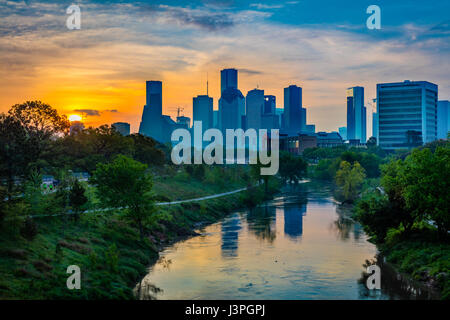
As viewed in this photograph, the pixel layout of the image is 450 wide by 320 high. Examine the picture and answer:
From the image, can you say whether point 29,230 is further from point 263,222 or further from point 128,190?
point 263,222

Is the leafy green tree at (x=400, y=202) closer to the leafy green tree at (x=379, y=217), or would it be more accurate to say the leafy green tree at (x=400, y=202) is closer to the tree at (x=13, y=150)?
the leafy green tree at (x=379, y=217)

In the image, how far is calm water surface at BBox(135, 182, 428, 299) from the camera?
4741 cm

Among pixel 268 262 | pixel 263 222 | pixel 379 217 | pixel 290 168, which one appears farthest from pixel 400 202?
pixel 290 168

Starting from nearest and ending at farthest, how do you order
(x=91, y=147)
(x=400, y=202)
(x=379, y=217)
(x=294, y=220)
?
(x=400, y=202) < (x=379, y=217) < (x=294, y=220) < (x=91, y=147)

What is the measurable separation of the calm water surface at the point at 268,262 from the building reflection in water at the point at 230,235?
140mm

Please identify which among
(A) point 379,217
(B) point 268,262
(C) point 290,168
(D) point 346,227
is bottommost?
(B) point 268,262

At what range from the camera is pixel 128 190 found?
67.8m

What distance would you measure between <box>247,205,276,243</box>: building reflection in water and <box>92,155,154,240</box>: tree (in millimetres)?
20634

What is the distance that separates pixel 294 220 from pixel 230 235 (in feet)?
67.6

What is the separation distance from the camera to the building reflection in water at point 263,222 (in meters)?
77.9

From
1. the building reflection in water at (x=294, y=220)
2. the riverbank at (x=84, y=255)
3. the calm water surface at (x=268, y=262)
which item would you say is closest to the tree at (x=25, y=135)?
the riverbank at (x=84, y=255)
